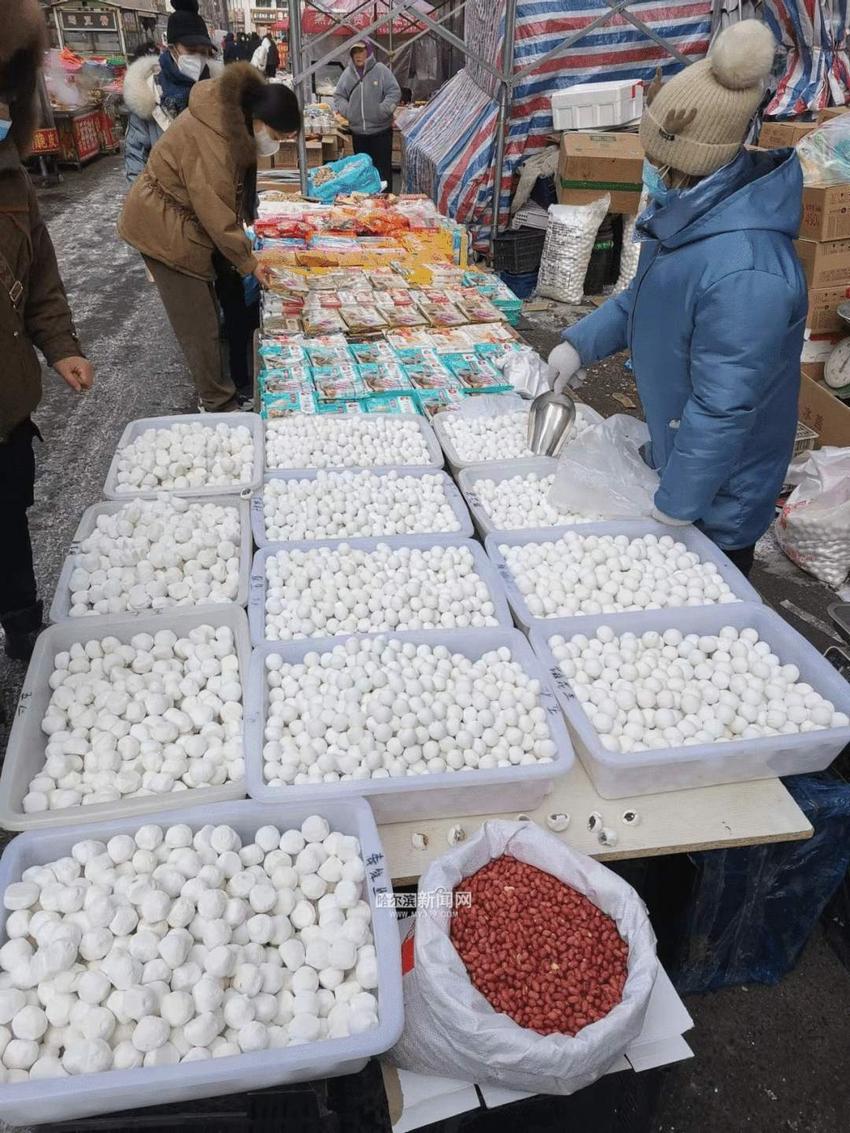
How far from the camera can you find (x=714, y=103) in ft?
5.51

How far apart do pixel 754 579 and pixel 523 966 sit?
275 cm

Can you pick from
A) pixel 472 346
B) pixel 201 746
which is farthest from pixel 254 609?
pixel 472 346

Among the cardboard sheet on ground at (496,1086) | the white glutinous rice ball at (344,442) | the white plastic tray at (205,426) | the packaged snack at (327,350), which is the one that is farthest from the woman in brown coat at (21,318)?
the cardboard sheet on ground at (496,1086)

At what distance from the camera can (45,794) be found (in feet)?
4.93

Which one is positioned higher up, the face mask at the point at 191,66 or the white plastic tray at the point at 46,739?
the face mask at the point at 191,66

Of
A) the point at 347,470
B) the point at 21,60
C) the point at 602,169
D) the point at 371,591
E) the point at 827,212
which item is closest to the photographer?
the point at 21,60

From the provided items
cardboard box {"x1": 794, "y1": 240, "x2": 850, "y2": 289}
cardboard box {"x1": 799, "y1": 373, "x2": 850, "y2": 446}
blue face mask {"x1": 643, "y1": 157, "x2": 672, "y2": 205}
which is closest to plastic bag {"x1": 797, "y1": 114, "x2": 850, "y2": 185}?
cardboard box {"x1": 794, "y1": 240, "x2": 850, "y2": 289}

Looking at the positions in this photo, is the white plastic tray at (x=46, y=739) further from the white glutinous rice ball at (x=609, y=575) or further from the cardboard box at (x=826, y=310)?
the cardboard box at (x=826, y=310)

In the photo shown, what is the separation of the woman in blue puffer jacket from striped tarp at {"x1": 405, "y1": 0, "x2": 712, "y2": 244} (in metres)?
5.64

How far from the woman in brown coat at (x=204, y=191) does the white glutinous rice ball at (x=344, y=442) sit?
1355mm

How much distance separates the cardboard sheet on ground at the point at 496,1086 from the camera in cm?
126

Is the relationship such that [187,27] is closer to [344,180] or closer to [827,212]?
[344,180]

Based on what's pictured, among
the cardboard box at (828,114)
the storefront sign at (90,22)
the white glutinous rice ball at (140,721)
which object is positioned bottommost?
the white glutinous rice ball at (140,721)

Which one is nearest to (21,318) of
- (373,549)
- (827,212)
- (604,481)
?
(373,549)
